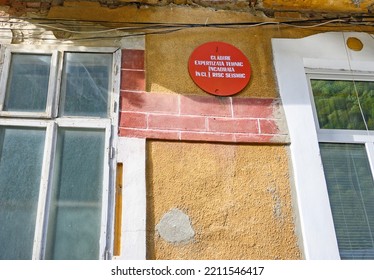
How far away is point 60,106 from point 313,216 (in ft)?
6.78

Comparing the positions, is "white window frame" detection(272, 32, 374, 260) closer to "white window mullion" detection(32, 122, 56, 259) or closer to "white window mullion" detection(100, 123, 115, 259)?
"white window mullion" detection(100, 123, 115, 259)

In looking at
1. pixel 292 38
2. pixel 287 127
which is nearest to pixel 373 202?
pixel 287 127

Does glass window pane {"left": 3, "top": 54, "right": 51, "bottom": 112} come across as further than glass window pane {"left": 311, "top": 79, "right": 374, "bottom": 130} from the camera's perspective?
No

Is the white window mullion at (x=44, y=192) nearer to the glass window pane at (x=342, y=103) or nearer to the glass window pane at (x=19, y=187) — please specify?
the glass window pane at (x=19, y=187)

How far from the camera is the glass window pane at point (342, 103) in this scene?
3.60 m

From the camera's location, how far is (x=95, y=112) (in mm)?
3391

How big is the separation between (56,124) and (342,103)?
235 cm

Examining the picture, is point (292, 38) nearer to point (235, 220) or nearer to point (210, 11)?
point (210, 11)

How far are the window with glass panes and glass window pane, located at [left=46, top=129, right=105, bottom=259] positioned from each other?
5.71 feet

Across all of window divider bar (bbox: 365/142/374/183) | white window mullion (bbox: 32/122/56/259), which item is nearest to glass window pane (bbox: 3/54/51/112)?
white window mullion (bbox: 32/122/56/259)

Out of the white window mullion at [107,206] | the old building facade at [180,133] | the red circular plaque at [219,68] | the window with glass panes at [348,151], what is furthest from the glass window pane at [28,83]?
the window with glass panes at [348,151]

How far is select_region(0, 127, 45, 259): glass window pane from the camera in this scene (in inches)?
116

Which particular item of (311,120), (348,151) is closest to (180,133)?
(311,120)
